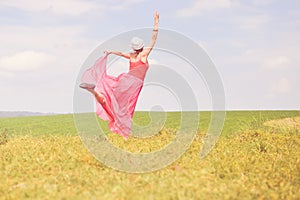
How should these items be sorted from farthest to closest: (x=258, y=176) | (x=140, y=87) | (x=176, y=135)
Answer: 1. (x=176, y=135)
2. (x=140, y=87)
3. (x=258, y=176)

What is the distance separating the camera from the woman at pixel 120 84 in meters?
11.3

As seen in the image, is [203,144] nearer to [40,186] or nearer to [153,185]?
[153,185]

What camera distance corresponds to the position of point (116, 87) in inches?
455

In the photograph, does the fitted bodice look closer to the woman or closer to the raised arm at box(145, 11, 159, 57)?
the woman

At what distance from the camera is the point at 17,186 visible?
25.7 feet

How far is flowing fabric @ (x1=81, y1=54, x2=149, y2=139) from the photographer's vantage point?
1138 centimetres

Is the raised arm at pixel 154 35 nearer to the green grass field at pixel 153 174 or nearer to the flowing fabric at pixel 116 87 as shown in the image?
the flowing fabric at pixel 116 87

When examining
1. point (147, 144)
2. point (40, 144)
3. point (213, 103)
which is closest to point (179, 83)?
point (213, 103)

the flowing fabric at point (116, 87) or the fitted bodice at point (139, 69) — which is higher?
the fitted bodice at point (139, 69)

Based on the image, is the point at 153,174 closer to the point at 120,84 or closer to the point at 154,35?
the point at 120,84

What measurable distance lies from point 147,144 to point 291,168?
3.62 m

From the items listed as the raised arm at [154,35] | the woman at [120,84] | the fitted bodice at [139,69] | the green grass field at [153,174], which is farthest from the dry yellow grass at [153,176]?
the raised arm at [154,35]

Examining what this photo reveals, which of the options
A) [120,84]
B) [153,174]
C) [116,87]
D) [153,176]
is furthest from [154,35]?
[153,176]

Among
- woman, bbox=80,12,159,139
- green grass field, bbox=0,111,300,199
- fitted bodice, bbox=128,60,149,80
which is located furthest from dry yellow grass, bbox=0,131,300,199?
fitted bodice, bbox=128,60,149,80
